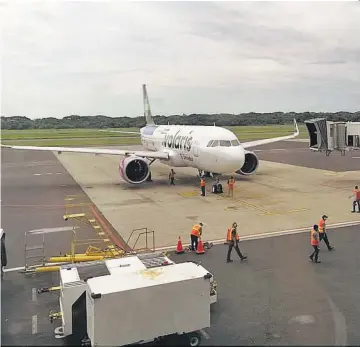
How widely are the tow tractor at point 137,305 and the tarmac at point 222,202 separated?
7.24 meters

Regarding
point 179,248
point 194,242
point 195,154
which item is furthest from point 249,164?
point 179,248

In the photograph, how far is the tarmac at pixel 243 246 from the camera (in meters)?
9.10

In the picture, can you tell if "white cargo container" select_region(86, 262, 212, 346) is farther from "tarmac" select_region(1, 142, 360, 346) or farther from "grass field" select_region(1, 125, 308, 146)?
"grass field" select_region(1, 125, 308, 146)

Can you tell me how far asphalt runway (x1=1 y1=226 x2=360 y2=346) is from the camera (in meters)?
8.84

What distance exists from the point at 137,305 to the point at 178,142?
78.4ft

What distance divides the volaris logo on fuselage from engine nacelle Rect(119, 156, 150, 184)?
282 cm

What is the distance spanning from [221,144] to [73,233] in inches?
464

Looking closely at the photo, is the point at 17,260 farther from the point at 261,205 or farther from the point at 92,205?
the point at 261,205

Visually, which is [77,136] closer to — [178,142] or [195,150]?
[178,142]

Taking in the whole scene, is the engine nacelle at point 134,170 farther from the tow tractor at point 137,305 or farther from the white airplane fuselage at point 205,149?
the tow tractor at point 137,305

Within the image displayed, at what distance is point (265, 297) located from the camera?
1088cm

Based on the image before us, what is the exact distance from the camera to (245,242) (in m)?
16.0

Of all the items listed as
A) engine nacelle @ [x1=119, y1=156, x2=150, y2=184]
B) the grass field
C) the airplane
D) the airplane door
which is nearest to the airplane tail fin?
the airplane

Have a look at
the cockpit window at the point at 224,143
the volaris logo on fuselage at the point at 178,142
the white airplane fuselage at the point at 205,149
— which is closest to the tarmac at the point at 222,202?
the white airplane fuselage at the point at 205,149
